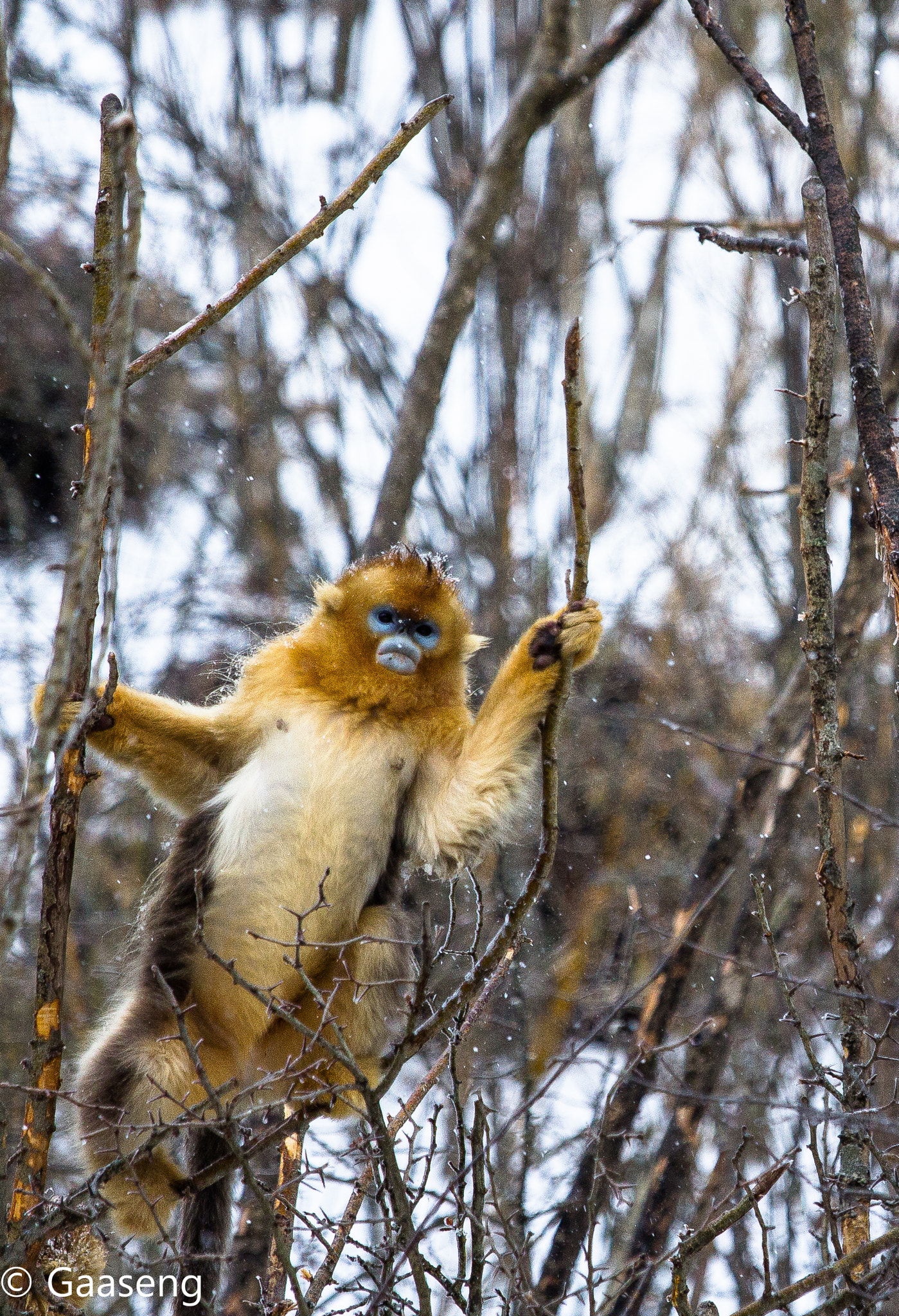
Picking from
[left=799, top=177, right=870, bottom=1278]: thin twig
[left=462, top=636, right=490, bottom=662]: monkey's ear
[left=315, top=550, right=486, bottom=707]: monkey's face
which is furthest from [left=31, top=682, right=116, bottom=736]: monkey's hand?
[left=799, top=177, right=870, bottom=1278]: thin twig

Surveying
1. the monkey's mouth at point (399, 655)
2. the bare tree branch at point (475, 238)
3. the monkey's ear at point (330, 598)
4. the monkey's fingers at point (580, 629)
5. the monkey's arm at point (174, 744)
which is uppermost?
the bare tree branch at point (475, 238)

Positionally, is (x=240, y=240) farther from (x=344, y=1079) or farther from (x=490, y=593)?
(x=344, y=1079)

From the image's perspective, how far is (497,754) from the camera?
132 inches

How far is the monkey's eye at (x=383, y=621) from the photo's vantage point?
3682 mm

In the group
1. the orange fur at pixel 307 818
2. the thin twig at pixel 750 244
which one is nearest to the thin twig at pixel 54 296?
the thin twig at pixel 750 244

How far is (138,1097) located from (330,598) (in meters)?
1.47

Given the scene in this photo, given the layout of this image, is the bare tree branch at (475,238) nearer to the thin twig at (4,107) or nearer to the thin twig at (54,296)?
the thin twig at (4,107)

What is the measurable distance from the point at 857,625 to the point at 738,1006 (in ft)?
5.61

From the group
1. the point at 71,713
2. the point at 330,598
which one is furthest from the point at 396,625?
the point at 71,713

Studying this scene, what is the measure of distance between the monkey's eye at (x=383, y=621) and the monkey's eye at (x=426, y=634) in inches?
2.5

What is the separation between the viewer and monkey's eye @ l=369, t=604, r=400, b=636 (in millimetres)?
3682

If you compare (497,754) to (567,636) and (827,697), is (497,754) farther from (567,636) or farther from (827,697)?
(827,697)

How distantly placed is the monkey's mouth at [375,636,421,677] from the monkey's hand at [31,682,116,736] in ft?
2.51

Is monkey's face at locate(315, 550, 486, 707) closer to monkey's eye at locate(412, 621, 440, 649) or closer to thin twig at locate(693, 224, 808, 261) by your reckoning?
monkey's eye at locate(412, 621, 440, 649)
